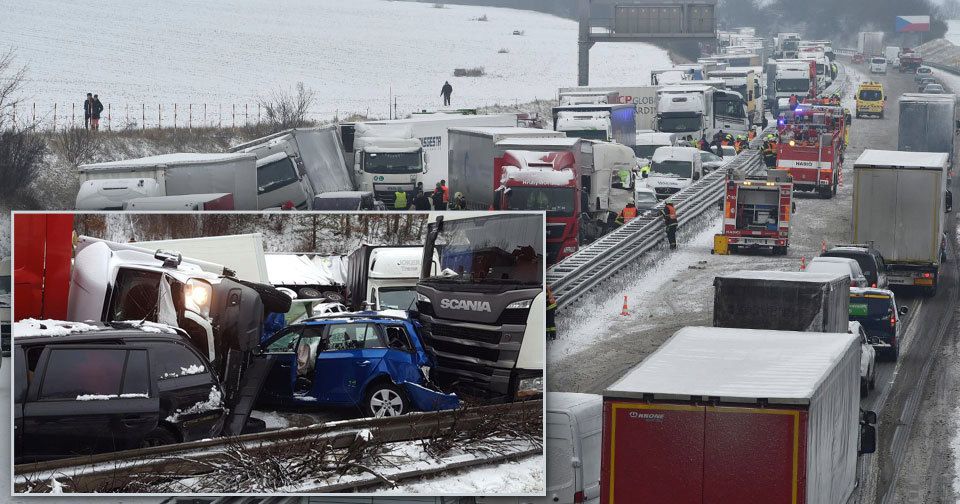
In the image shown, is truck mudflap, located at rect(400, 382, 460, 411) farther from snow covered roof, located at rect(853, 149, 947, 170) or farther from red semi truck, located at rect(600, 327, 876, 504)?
snow covered roof, located at rect(853, 149, 947, 170)

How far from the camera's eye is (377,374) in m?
10.7

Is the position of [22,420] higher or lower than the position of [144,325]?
lower

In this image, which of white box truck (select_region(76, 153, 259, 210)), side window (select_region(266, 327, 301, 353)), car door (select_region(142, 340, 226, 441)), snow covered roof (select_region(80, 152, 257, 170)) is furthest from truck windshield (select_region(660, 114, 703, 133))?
car door (select_region(142, 340, 226, 441))

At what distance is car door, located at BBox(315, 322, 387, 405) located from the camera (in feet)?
34.8

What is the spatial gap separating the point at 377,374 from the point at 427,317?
58cm

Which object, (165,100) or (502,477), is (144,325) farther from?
(165,100)

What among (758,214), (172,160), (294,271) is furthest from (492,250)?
(758,214)

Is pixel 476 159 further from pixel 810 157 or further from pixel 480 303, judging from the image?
pixel 480 303

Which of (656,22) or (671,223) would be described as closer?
(671,223)

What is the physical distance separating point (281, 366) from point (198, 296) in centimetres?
95

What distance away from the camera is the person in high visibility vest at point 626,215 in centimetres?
3869

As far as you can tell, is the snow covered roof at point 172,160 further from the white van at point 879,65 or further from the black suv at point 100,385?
the white van at point 879,65

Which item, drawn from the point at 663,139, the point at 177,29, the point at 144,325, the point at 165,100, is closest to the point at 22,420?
the point at 144,325

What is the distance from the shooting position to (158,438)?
1019cm
